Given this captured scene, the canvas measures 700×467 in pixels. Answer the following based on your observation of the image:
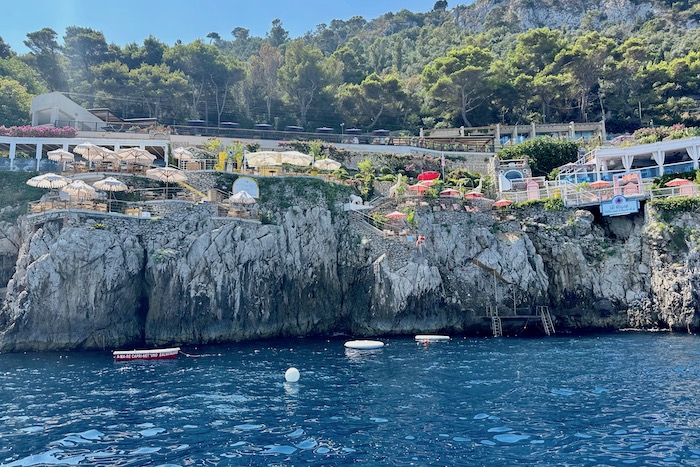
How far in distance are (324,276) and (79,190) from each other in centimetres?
1969

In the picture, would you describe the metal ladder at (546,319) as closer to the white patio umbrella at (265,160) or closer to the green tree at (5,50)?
the white patio umbrella at (265,160)

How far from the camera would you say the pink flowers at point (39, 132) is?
5288 centimetres

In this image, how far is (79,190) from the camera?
40688 millimetres

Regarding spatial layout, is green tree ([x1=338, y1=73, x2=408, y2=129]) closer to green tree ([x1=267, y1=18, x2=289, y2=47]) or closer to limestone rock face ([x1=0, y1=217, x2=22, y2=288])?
limestone rock face ([x1=0, y1=217, x2=22, y2=288])

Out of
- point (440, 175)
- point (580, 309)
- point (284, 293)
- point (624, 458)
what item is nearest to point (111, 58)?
point (440, 175)

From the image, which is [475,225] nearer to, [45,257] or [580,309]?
[580,309]

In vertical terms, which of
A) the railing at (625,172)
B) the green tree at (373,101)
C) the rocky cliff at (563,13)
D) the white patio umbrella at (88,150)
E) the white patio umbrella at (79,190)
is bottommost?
the white patio umbrella at (79,190)

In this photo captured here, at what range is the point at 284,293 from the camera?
42812 mm

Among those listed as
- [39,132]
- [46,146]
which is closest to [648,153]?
[46,146]

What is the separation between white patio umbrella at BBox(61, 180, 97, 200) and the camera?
40.6m

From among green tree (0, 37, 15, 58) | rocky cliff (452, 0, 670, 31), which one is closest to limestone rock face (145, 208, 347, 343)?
green tree (0, 37, 15, 58)

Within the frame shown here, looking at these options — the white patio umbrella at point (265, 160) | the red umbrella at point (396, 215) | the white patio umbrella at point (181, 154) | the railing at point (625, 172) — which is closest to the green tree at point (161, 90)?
the white patio umbrella at point (181, 154)

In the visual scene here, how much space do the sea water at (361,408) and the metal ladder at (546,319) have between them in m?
8.23

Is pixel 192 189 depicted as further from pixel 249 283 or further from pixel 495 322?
pixel 495 322
